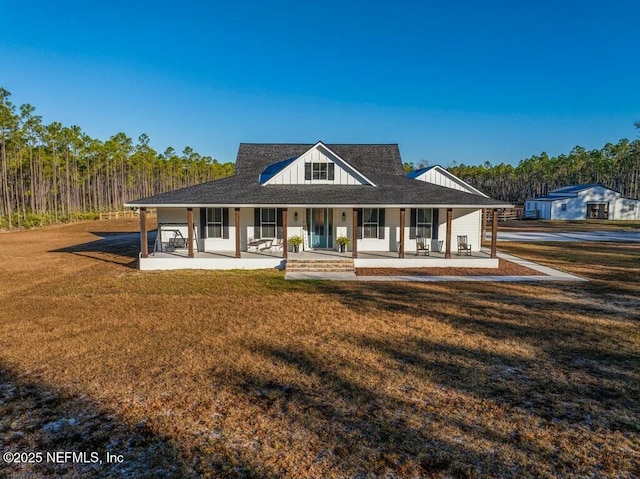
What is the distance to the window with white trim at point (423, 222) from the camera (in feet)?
61.8

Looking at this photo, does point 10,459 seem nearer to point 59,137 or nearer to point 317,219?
point 317,219

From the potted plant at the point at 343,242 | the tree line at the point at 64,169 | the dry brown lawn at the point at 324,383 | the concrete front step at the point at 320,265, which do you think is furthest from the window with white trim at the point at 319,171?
the tree line at the point at 64,169

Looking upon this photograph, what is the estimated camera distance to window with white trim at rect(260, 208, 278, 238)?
1855 centimetres

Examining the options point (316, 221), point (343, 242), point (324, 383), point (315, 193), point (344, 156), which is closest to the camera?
point (324, 383)

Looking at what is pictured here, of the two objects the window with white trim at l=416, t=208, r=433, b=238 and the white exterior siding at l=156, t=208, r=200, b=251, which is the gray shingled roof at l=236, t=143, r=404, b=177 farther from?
the white exterior siding at l=156, t=208, r=200, b=251

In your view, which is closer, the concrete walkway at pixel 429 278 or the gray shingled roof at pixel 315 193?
the concrete walkway at pixel 429 278

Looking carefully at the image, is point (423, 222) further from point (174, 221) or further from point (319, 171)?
point (174, 221)

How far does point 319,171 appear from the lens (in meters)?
19.4

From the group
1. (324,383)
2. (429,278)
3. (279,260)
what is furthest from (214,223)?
(324,383)

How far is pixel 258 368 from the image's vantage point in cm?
671

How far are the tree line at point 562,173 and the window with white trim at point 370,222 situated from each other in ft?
232

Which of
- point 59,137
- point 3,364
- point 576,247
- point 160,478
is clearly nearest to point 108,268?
point 3,364

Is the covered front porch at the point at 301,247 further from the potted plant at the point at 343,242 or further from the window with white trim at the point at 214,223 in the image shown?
the potted plant at the point at 343,242

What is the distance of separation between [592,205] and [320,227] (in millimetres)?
45170
